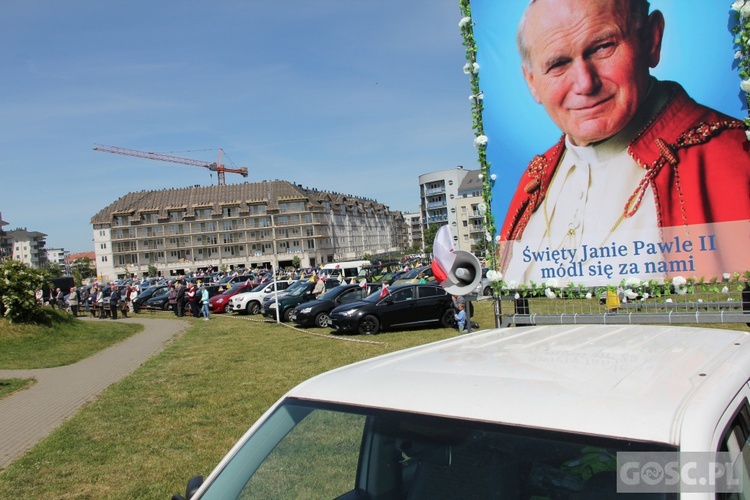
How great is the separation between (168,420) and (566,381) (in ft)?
26.2

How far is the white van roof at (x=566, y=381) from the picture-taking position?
1761mm

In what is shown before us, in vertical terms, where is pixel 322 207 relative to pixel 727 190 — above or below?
above

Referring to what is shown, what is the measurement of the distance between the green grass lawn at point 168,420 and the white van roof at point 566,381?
444 centimetres

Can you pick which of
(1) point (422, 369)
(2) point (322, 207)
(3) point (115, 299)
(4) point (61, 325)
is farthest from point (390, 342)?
(2) point (322, 207)

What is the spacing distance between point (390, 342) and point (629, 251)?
12.2 metres

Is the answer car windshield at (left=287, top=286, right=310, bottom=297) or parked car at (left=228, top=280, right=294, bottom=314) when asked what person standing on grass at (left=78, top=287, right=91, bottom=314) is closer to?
parked car at (left=228, top=280, right=294, bottom=314)

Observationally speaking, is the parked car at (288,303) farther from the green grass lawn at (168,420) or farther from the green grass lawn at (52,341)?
the green grass lawn at (168,420)

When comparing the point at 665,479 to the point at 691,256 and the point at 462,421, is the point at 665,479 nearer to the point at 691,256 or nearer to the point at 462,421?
the point at 462,421

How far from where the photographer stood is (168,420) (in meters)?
8.91

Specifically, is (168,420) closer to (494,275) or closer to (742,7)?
(494,275)

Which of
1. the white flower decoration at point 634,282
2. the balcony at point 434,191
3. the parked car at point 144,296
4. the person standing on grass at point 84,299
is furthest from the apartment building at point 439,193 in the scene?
the white flower decoration at point 634,282

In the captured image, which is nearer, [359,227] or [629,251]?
[629,251]

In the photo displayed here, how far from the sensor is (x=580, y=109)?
511 centimetres

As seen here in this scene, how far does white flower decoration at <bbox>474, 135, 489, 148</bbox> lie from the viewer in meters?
5.56
